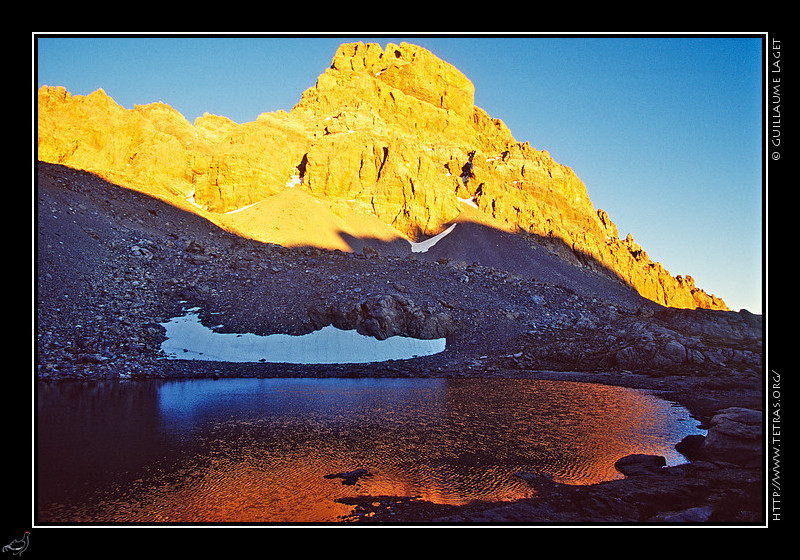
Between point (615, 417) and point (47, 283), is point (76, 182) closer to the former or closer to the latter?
point (47, 283)

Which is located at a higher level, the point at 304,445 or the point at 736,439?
the point at 736,439

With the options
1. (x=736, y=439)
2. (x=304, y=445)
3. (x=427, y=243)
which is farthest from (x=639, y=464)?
(x=427, y=243)

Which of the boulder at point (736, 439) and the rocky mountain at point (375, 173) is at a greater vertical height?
the rocky mountain at point (375, 173)

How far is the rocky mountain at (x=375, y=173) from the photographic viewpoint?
78.2 metres

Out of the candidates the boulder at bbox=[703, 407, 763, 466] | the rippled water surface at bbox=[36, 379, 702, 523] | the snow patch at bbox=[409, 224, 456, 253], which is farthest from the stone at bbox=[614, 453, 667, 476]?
the snow patch at bbox=[409, 224, 456, 253]

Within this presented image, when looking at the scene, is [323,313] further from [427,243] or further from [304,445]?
[427,243]

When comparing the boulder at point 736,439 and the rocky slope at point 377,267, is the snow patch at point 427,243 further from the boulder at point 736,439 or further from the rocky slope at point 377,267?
the boulder at point 736,439
